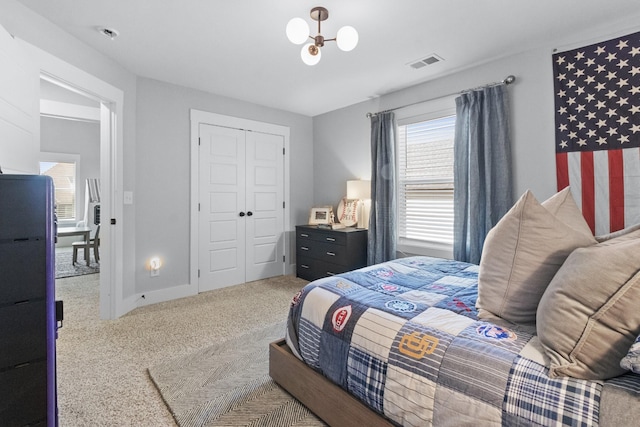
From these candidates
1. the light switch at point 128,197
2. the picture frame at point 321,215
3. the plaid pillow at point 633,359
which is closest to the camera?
the plaid pillow at point 633,359

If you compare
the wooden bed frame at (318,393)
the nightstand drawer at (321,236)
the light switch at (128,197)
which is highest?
the light switch at (128,197)

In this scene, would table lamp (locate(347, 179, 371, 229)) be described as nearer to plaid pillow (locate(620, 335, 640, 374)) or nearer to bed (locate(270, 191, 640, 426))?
bed (locate(270, 191, 640, 426))

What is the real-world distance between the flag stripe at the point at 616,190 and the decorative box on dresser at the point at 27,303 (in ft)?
11.1

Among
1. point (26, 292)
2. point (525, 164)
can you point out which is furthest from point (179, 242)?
point (525, 164)

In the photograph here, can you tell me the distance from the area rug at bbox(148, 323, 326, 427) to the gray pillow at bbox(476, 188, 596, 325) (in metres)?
1.07

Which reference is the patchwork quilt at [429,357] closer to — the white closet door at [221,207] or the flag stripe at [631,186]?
the flag stripe at [631,186]

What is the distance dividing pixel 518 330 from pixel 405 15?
212 centimetres

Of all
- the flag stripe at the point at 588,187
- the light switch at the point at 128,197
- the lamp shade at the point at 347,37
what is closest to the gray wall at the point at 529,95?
the flag stripe at the point at 588,187

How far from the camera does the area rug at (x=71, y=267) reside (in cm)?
473

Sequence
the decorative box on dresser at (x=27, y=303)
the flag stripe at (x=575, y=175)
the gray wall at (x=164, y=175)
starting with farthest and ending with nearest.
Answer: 1. the gray wall at (x=164, y=175)
2. the flag stripe at (x=575, y=175)
3. the decorative box on dresser at (x=27, y=303)

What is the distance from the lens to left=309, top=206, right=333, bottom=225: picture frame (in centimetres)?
441

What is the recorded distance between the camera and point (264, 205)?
4434 mm

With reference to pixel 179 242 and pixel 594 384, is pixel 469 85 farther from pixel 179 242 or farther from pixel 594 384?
pixel 179 242

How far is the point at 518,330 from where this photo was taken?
1228 millimetres
